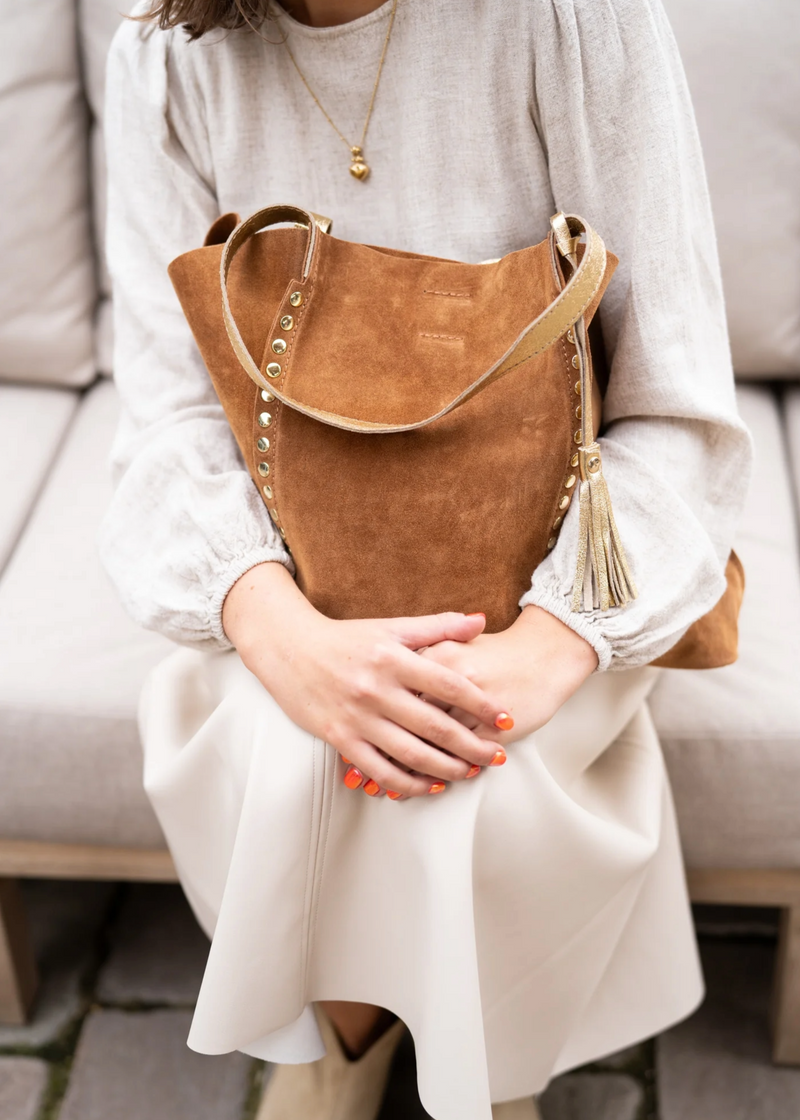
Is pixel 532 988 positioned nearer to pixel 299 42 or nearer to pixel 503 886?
pixel 503 886

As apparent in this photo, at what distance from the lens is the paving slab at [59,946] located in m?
1.17

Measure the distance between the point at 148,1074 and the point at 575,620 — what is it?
0.76 metres

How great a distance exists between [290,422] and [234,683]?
0.75 ft

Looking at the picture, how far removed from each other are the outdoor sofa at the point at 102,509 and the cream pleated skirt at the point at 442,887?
93 mm

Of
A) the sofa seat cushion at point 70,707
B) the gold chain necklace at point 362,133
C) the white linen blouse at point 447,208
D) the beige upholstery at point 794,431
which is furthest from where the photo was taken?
the beige upholstery at point 794,431

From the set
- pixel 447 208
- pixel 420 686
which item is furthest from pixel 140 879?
pixel 447 208

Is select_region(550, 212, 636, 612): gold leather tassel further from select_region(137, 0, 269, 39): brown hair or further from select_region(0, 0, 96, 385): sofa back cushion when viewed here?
→ select_region(0, 0, 96, 385): sofa back cushion

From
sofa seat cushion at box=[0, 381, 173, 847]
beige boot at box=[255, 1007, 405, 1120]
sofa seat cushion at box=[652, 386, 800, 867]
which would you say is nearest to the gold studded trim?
sofa seat cushion at box=[0, 381, 173, 847]

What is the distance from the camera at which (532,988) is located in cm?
85

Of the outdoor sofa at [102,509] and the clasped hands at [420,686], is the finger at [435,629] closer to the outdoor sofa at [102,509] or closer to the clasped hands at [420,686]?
the clasped hands at [420,686]

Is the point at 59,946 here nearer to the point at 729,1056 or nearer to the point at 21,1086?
the point at 21,1086

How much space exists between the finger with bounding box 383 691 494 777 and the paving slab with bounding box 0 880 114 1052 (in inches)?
28.6

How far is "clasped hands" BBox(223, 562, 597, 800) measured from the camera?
0.72 meters

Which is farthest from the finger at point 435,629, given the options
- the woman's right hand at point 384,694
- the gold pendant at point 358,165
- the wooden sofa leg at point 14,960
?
the wooden sofa leg at point 14,960
